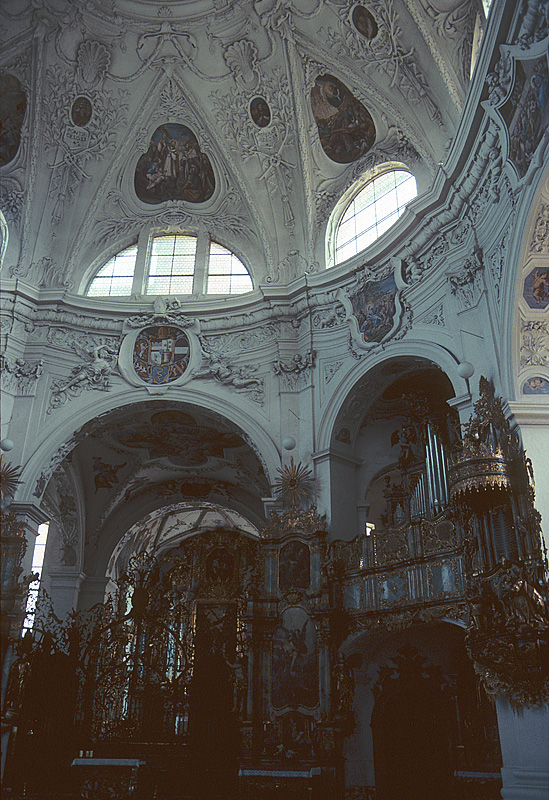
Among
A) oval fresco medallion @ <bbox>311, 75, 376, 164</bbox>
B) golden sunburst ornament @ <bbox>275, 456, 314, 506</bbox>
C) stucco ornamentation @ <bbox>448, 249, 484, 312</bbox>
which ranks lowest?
golden sunburst ornament @ <bbox>275, 456, 314, 506</bbox>

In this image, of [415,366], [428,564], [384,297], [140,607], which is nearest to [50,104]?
[384,297]

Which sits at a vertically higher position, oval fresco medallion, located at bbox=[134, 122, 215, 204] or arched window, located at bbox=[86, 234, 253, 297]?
oval fresco medallion, located at bbox=[134, 122, 215, 204]

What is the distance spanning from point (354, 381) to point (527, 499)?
5.66 metres

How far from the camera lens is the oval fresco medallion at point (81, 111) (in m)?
17.8

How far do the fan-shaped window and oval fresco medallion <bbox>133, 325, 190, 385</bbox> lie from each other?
2066 mm

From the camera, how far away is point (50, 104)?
17500 millimetres

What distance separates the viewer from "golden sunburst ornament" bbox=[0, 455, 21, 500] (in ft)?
49.5

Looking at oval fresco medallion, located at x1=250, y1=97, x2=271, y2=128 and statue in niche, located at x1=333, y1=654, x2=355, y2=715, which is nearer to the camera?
statue in niche, located at x1=333, y1=654, x2=355, y2=715

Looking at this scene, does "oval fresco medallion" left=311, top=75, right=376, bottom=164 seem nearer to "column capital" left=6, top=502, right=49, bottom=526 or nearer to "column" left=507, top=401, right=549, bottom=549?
"column" left=507, top=401, right=549, bottom=549

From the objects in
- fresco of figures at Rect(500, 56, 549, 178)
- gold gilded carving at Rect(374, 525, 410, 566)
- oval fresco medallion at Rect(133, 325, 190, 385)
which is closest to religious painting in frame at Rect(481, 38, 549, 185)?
fresco of figures at Rect(500, 56, 549, 178)

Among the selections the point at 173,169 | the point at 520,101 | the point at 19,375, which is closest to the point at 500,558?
the point at 520,101

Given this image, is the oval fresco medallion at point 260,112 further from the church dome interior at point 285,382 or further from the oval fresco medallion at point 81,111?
the oval fresco medallion at point 81,111

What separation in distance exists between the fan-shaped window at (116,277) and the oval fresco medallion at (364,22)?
828 cm

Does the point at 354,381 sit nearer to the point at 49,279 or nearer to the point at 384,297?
the point at 384,297
